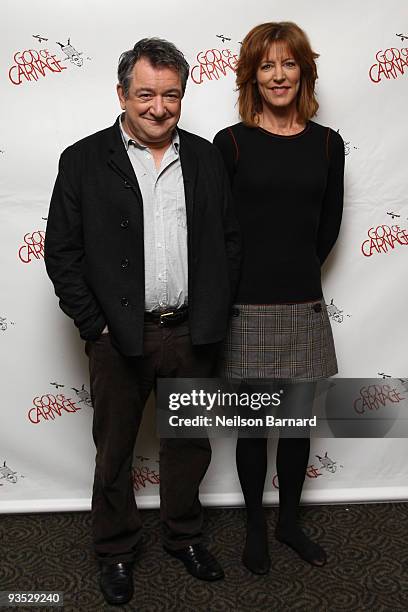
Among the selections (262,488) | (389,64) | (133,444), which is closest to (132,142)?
(133,444)

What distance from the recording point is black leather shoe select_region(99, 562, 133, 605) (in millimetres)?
1716

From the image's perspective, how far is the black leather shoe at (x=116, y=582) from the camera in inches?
67.6

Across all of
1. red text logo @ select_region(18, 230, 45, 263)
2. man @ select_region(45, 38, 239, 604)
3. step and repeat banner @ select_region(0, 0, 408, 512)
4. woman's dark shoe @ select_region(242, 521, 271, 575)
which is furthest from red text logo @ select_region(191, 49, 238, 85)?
woman's dark shoe @ select_region(242, 521, 271, 575)

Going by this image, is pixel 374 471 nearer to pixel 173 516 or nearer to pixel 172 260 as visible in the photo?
pixel 173 516

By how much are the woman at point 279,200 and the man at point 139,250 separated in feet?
0.22

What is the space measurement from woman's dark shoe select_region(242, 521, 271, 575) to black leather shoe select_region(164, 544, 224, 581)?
0.08 m

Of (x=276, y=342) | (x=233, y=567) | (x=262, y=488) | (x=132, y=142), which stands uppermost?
(x=132, y=142)

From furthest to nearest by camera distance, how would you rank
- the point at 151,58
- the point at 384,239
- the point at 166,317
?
the point at 384,239
the point at 166,317
the point at 151,58

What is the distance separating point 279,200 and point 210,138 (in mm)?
388

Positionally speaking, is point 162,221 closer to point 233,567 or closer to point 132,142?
point 132,142

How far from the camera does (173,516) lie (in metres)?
1.83

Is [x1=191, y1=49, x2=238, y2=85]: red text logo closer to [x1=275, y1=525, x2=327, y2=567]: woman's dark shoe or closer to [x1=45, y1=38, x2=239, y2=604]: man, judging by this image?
[x1=45, y1=38, x2=239, y2=604]: man

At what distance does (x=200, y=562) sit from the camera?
1825 mm

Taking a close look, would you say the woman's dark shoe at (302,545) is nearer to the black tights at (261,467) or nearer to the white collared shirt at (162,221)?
the black tights at (261,467)
